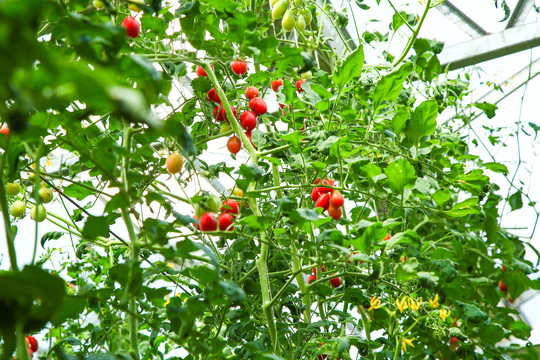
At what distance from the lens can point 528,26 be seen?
2.74 metres

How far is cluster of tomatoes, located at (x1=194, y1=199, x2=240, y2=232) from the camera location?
3.04ft

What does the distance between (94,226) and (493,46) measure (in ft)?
8.47

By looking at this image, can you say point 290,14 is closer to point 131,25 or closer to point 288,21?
point 288,21

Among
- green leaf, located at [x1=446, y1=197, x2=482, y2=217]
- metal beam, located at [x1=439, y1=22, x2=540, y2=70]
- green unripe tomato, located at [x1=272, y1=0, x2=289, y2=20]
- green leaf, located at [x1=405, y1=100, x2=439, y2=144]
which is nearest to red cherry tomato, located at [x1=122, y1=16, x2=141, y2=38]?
green unripe tomato, located at [x1=272, y1=0, x2=289, y2=20]

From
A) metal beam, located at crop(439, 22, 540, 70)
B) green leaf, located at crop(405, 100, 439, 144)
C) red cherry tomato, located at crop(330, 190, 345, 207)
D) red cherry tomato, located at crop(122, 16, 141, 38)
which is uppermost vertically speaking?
metal beam, located at crop(439, 22, 540, 70)

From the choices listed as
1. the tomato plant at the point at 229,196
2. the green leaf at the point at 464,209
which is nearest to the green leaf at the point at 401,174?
the tomato plant at the point at 229,196

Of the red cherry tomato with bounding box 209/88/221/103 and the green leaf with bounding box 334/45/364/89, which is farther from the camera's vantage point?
the red cherry tomato with bounding box 209/88/221/103

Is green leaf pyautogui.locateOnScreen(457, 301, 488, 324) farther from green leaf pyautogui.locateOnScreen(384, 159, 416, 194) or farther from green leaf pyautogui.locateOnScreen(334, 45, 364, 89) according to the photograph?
green leaf pyautogui.locateOnScreen(334, 45, 364, 89)

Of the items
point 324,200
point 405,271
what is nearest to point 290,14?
point 324,200

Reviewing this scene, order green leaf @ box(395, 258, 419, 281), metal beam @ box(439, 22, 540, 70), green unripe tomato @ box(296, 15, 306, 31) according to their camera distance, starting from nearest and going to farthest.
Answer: green leaf @ box(395, 258, 419, 281) < green unripe tomato @ box(296, 15, 306, 31) < metal beam @ box(439, 22, 540, 70)

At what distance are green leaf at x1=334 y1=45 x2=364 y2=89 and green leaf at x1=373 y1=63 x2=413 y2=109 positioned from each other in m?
0.06

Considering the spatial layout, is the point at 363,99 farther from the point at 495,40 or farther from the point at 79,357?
the point at 495,40

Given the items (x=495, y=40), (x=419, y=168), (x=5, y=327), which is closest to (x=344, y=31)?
(x=495, y=40)

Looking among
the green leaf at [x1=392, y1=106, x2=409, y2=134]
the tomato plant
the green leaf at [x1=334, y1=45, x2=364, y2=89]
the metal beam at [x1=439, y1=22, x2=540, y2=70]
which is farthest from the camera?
the metal beam at [x1=439, y1=22, x2=540, y2=70]
